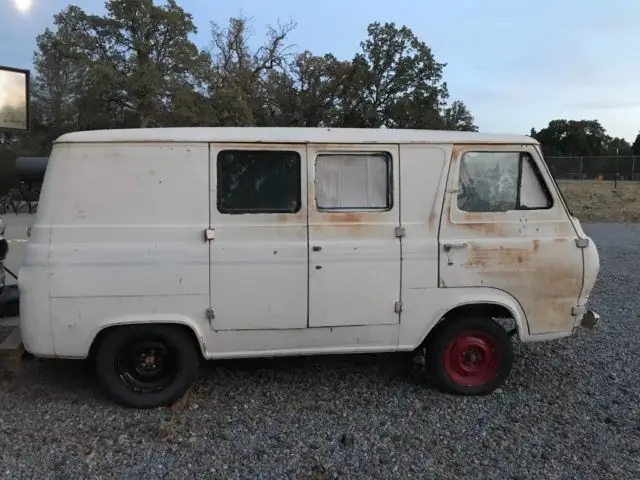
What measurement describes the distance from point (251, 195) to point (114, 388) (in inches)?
69.2

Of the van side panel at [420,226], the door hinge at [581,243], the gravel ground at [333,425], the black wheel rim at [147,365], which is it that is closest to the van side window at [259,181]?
the van side panel at [420,226]

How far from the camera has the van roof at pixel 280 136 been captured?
396 cm

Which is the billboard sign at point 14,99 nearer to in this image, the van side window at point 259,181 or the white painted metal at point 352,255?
the van side window at point 259,181

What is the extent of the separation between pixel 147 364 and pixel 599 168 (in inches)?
1829

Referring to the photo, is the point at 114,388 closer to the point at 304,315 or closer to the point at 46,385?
the point at 46,385

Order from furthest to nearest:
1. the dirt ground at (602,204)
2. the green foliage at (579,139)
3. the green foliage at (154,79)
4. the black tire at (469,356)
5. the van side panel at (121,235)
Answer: the green foliage at (579,139) < the green foliage at (154,79) < the dirt ground at (602,204) < the black tire at (469,356) < the van side panel at (121,235)

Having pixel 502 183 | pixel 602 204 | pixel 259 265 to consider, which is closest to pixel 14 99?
pixel 259 265

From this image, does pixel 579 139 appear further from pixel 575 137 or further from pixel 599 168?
pixel 599 168

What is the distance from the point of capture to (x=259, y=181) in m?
4.08

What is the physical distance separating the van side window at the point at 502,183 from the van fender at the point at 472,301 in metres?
0.63

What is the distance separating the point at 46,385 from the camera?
4508 mm

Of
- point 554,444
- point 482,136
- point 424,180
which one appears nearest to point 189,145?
point 424,180

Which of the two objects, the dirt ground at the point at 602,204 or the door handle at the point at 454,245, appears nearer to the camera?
the door handle at the point at 454,245

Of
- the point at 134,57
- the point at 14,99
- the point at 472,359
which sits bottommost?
the point at 472,359
